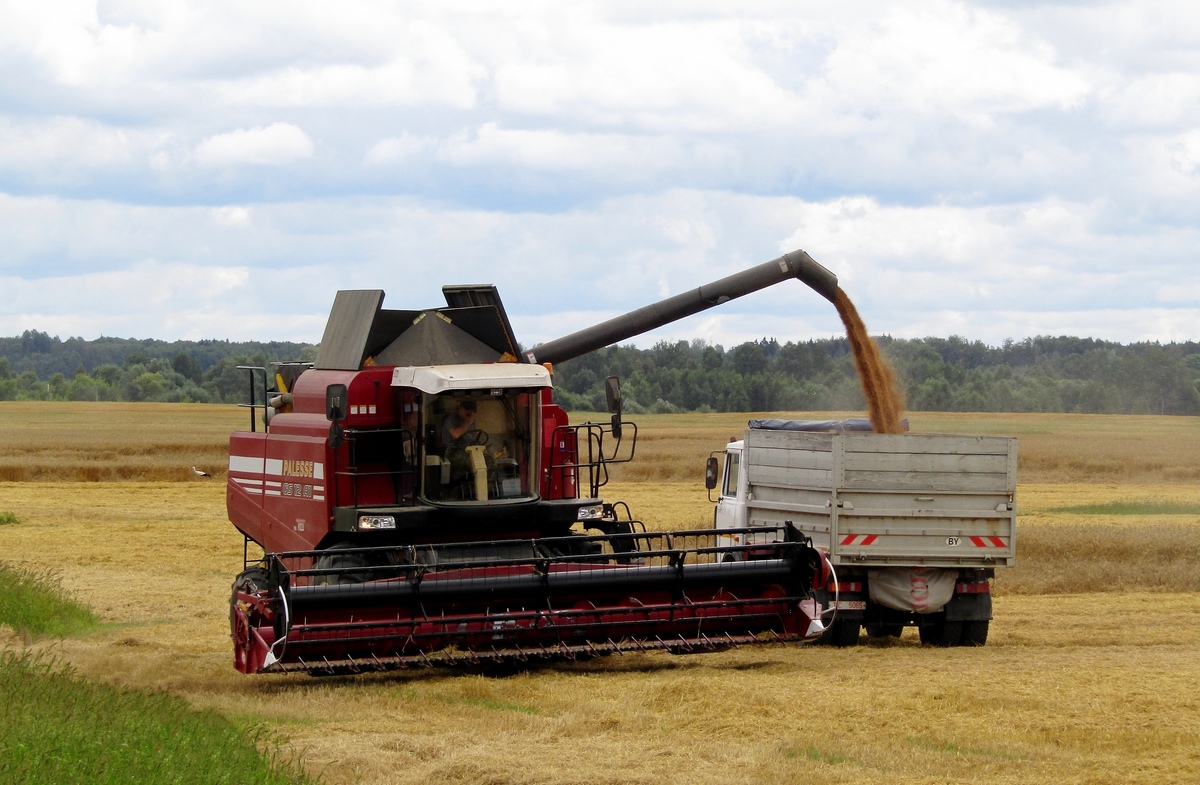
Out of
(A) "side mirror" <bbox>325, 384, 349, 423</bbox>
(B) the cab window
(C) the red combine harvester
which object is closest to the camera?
(C) the red combine harvester

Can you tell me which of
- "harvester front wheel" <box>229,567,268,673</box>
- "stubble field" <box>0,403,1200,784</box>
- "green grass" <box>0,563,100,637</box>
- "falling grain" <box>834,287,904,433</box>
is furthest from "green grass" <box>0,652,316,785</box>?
"falling grain" <box>834,287,904,433</box>

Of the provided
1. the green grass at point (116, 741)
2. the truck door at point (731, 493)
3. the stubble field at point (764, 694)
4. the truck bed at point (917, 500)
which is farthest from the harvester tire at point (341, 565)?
the truck door at point (731, 493)

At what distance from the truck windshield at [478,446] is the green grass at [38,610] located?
4.70 metres

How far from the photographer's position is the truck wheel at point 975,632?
13.9 metres

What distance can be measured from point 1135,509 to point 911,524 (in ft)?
74.4

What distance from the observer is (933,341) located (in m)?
74.9

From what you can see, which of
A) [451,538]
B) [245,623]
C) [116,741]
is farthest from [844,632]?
[116,741]

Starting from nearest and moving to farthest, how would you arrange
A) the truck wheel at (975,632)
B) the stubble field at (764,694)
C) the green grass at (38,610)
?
the stubble field at (764,694) < the truck wheel at (975,632) < the green grass at (38,610)

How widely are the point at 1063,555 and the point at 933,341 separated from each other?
54.3 metres

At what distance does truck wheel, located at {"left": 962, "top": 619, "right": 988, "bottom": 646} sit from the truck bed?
2.06 feet

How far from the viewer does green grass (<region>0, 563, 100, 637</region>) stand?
46.5 ft

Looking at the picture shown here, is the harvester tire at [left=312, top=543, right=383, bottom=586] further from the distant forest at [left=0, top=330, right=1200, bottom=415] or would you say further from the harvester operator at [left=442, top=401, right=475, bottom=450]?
the distant forest at [left=0, top=330, right=1200, bottom=415]

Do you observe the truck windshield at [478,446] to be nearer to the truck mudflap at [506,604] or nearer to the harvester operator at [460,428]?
the harvester operator at [460,428]

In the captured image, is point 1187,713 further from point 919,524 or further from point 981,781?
point 919,524
